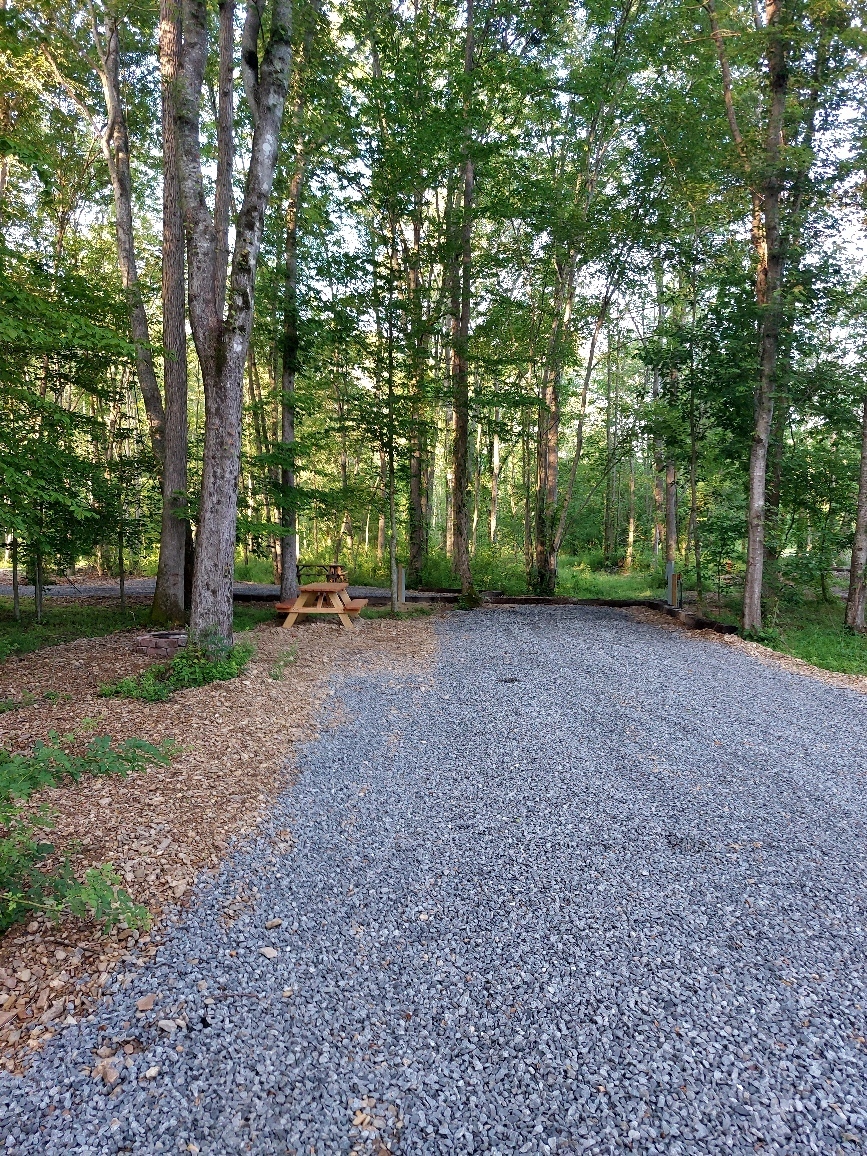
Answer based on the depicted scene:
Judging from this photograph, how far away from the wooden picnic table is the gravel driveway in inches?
170

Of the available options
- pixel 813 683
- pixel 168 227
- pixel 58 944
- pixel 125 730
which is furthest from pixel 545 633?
pixel 168 227

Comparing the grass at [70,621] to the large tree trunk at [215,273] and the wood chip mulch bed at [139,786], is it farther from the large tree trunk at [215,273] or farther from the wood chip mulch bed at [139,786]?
the large tree trunk at [215,273]

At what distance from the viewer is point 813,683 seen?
604cm

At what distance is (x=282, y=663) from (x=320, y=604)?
7.43 ft

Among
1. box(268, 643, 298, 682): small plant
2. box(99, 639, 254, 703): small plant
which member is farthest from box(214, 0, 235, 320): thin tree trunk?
box(268, 643, 298, 682): small plant

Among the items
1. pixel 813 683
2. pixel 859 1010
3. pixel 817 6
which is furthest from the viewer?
pixel 817 6

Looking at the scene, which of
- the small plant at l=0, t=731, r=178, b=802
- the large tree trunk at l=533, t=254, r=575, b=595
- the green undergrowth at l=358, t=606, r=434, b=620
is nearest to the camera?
the small plant at l=0, t=731, r=178, b=802

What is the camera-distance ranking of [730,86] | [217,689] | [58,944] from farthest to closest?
[730,86] → [217,689] → [58,944]

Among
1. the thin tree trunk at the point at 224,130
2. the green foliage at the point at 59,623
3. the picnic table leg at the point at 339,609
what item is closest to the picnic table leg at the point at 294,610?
the picnic table leg at the point at 339,609

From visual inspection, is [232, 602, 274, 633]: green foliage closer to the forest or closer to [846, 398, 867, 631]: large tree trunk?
the forest

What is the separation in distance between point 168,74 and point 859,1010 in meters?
9.21

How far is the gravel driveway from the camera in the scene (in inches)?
64.2

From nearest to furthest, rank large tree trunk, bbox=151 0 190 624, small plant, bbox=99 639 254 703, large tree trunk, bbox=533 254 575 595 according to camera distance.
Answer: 1. small plant, bbox=99 639 254 703
2. large tree trunk, bbox=151 0 190 624
3. large tree trunk, bbox=533 254 575 595

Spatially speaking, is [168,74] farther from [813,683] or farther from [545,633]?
[813,683]
